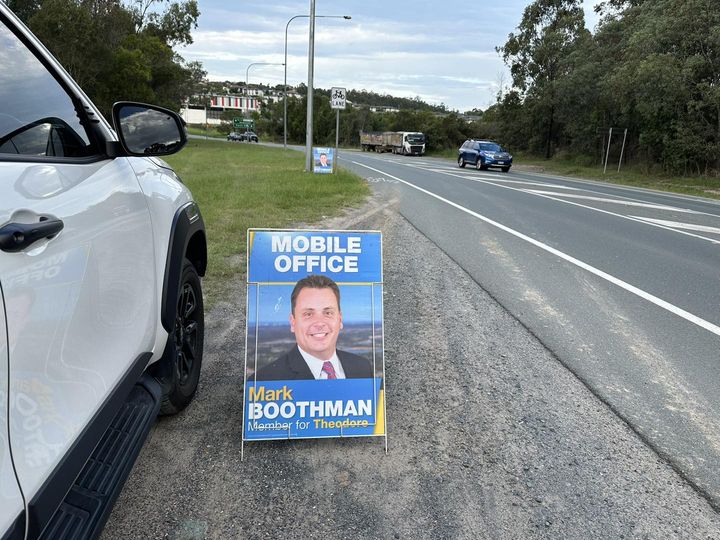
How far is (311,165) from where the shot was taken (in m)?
19.7

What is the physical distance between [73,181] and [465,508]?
218cm

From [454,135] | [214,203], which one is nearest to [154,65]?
[454,135]

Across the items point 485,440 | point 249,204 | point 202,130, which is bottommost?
point 485,440

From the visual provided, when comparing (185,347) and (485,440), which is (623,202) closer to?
(485,440)

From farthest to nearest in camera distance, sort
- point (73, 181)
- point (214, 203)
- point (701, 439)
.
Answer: point (214, 203), point (701, 439), point (73, 181)

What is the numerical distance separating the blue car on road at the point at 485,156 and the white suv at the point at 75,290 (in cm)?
2774

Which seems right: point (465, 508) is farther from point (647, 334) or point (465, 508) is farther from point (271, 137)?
point (271, 137)

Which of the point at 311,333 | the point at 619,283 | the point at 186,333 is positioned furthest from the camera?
the point at 619,283

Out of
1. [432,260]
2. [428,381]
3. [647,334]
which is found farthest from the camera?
[432,260]

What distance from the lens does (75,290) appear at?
172 centimetres

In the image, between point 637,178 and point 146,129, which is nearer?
point 146,129

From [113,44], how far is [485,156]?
2595cm

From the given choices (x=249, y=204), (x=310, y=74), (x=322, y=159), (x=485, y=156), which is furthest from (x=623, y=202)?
(x=485, y=156)

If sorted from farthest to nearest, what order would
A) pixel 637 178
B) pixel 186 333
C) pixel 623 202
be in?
pixel 637 178
pixel 623 202
pixel 186 333
